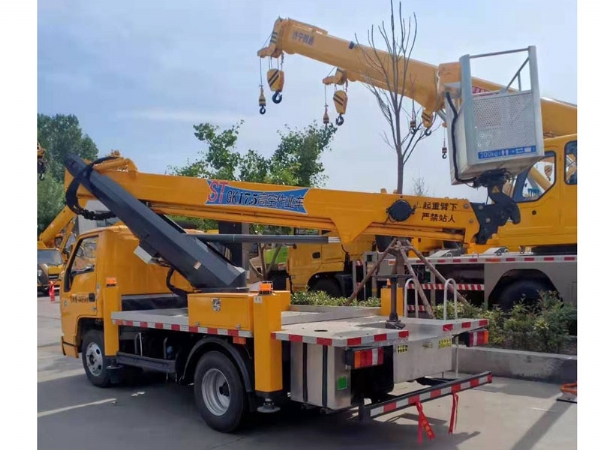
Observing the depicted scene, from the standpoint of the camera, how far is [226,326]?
5438 millimetres

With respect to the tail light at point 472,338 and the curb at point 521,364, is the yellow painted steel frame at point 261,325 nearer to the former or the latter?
the tail light at point 472,338

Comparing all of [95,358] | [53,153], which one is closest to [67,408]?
[95,358]

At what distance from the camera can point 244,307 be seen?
5.27 metres

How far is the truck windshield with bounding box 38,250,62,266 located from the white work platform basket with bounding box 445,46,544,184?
2216 cm

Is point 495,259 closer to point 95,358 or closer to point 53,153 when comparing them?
point 95,358

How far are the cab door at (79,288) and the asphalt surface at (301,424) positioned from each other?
961 millimetres

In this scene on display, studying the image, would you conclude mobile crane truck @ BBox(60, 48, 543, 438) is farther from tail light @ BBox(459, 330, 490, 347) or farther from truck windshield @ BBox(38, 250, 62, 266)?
truck windshield @ BBox(38, 250, 62, 266)

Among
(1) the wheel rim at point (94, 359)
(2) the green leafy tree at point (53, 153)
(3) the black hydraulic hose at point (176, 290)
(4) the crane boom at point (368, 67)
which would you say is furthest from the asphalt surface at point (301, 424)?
(2) the green leafy tree at point (53, 153)

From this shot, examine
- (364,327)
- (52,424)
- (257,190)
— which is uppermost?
(257,190)

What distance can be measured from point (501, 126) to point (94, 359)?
5.70 m

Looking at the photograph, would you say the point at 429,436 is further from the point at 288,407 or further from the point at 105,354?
the point at 105,354

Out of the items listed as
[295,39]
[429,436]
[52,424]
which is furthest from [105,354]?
[295,39]

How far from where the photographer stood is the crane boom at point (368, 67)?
408 inches

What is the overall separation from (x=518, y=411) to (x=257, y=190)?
360cm
